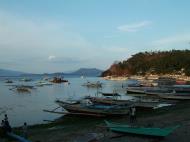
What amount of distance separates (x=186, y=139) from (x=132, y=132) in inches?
119

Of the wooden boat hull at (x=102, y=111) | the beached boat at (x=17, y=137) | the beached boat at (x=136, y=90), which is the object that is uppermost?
the beached boat at (x=136, y=90)

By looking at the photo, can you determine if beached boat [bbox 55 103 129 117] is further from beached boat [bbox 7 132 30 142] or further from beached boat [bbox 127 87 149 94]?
beached boat [bbox 127 87 149 94]

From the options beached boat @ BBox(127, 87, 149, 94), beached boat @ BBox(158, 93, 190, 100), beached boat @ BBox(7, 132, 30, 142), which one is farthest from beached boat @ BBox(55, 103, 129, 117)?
beached boat @ BBox(127, 87, 149, 94)

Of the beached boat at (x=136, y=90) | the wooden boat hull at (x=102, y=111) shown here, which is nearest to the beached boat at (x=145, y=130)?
the wooden boat hull at (x=102, y=111)

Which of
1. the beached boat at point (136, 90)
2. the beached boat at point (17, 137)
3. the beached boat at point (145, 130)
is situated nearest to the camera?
the beached boat at point (145, 130)

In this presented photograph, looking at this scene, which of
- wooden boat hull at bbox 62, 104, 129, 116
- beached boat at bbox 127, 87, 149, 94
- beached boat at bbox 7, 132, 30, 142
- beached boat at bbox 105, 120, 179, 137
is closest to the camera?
beached boat at bbox 105, 120, 179, 137

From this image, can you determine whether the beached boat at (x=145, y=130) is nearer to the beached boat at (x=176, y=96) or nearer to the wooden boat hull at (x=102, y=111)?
the wooden boat hull at (x=102, y=111)

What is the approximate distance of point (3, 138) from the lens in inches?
903

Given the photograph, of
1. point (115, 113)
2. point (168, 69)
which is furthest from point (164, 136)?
point (168, 69)

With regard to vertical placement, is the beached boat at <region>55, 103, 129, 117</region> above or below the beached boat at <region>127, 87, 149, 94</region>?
below

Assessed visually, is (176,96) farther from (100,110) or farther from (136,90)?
(100,110)

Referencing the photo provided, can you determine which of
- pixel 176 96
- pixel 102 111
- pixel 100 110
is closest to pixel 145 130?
pixel 102 111

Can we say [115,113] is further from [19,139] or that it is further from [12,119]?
[19,139]

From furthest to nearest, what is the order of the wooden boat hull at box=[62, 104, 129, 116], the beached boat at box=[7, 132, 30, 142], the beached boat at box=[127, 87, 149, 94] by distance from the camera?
the beached boat at box=[127, 87, 149, 94]
the wooden boat hull at box=[62, 104, 129, 116]
the beached boat at box=[7, 132, 30, 142]
